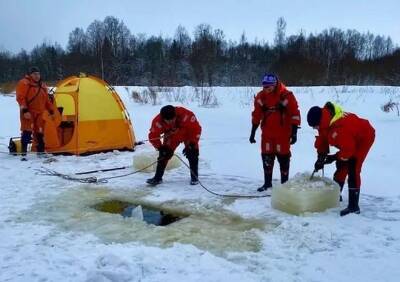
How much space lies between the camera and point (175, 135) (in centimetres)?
681

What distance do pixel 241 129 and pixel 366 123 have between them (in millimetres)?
6417

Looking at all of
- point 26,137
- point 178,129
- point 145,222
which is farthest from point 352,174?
point 26,137

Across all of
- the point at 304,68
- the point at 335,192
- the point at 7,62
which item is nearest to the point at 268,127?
the point at 335,192

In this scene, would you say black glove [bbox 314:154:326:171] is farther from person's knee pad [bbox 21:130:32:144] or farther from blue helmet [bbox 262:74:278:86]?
person's knee pad [bbox 21:130:32:144]

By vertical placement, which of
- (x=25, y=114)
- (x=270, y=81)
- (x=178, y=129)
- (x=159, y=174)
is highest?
(x=270, y=81)

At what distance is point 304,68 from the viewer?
33906 mm

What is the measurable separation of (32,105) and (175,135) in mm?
3572

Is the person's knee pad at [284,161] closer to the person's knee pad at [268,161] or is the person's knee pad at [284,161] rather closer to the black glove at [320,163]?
the person's knee pad at [268,161]

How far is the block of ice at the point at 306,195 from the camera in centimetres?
512

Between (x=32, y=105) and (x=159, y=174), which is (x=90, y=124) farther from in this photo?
(x=159, y=174)

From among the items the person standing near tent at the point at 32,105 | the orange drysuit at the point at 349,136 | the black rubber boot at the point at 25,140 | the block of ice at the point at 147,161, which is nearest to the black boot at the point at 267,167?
the orange drysuit at the point at 349,136

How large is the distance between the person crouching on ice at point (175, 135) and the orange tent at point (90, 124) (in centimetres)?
281

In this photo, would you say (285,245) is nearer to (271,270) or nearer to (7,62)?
(271,270)

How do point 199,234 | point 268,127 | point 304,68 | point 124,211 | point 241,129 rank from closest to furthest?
point 199,234
point 124,211
point 268,127
point 241,129
point 304,68
